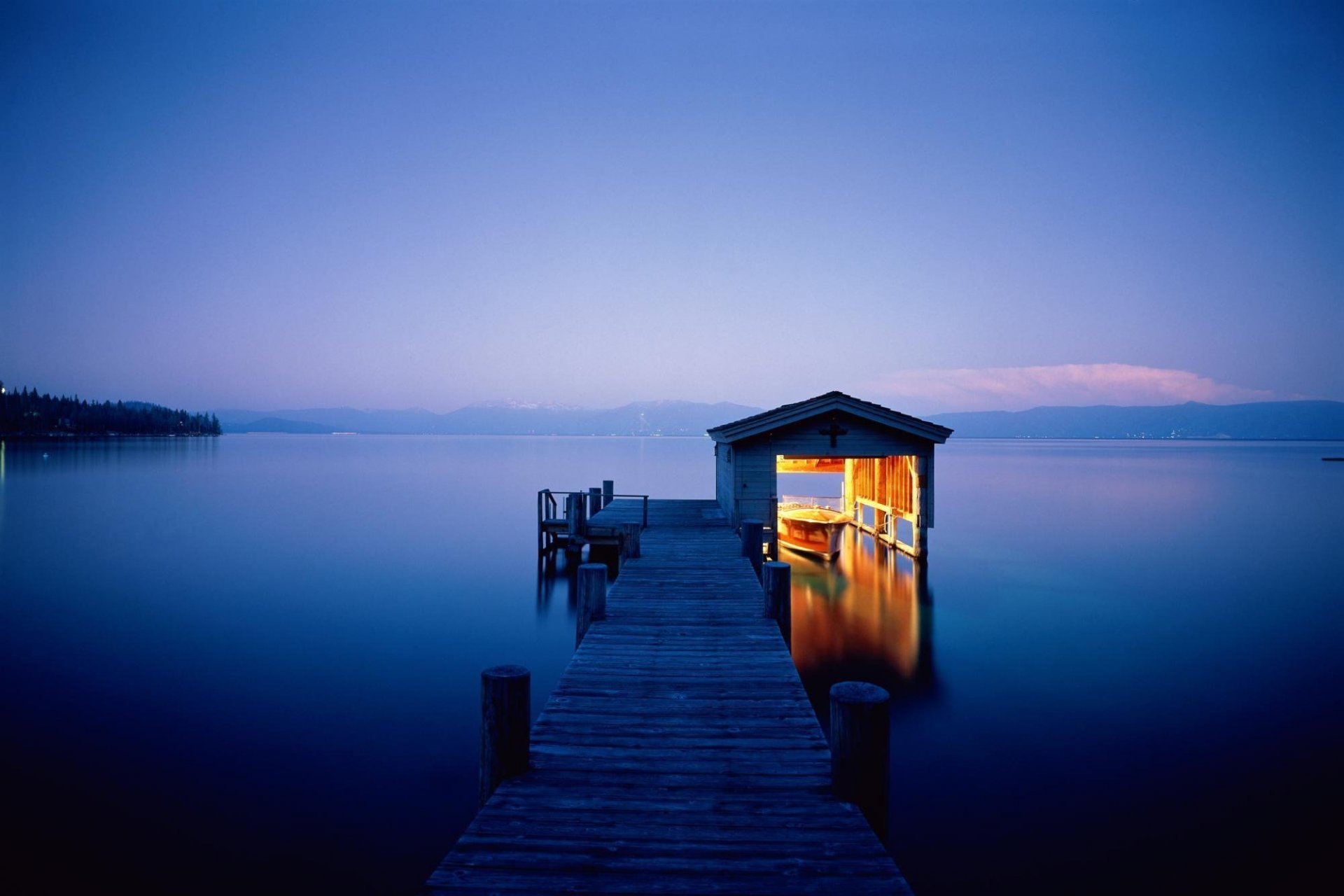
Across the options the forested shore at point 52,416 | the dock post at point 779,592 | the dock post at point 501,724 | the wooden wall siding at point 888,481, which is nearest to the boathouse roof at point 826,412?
the wooden wall siding at point 888,481

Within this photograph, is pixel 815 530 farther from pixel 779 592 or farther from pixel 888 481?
pixel 779 592

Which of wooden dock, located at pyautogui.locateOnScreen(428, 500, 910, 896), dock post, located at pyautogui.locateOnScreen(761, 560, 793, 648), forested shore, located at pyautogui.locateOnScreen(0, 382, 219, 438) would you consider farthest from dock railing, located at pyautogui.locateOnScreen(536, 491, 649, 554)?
forested shore, located at pyautogui.locateOnScreen(0, 382, 219, 438)

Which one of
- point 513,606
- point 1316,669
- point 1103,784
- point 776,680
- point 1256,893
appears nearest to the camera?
point 1256,893

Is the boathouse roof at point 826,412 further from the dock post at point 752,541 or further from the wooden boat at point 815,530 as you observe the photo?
the wooden boat at point 815,530

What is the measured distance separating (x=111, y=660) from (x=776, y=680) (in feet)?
49.6

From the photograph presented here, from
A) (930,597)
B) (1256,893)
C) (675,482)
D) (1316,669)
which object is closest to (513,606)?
(930,597)

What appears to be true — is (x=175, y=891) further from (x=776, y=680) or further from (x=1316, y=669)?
(x=1316, y=669)

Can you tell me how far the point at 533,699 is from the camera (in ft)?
42.7

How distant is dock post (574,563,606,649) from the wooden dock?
59 cm

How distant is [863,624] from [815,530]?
7.66m

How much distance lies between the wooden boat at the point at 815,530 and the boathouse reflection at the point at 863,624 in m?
0.53

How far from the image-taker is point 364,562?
88.1ft

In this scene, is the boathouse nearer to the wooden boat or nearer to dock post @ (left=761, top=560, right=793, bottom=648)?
the wooden boat

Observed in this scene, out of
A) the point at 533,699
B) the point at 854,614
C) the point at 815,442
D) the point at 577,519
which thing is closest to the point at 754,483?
the point at 815,442
